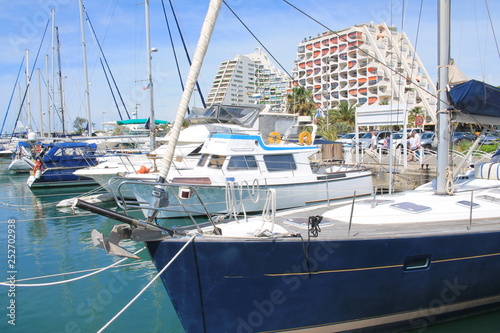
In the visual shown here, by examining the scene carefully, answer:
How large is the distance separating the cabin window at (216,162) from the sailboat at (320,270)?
6.22 meters

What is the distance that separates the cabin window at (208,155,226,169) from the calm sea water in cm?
337

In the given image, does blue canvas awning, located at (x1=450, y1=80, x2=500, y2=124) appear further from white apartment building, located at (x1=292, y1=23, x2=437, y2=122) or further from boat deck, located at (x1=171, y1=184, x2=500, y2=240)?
white apartment building, located at (x1=292, y1=23, x2=437, y2=122)

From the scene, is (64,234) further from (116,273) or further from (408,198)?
(408,198)

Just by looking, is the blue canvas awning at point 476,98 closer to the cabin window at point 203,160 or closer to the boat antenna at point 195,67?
the boat antenna at point 195,67

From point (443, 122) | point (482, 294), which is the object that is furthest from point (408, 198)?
point (482, 294)

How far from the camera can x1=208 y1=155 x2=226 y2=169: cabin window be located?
464 inches

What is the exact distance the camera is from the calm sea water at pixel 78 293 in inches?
235

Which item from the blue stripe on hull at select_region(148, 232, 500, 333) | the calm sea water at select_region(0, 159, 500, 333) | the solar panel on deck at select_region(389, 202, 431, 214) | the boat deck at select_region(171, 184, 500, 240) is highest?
the solar panel on deck at select_region(389, 202, 431, 214)

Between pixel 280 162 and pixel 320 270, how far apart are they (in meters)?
7.61

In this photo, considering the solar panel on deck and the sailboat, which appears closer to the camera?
the sailboat

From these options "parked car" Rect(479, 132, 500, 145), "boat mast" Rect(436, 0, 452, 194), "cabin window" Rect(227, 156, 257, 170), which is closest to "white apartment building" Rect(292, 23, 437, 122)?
"parked car" Rect(479, 132, 500, 145)

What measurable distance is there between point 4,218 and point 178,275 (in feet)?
40.9

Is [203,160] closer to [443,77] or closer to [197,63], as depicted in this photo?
[443,77]

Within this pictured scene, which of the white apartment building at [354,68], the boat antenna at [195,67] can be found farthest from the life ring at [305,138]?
the white apartment building at [354,68]
